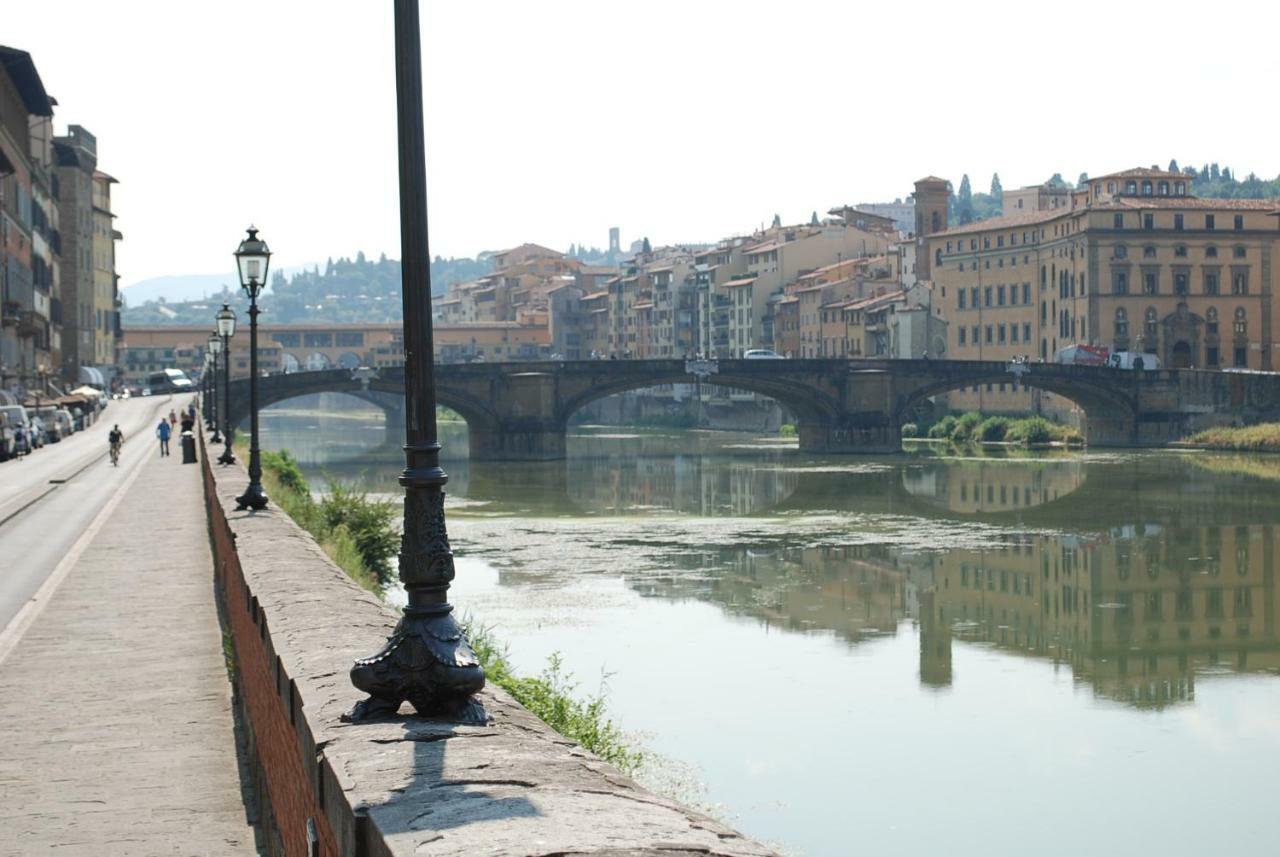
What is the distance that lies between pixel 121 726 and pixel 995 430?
71.4 meters

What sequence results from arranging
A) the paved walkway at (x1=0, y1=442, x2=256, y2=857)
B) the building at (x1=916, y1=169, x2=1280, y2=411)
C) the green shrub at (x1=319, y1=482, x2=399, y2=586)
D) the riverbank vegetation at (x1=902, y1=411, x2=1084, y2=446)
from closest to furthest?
the paved walkway at (x1=0, y1=442, x2=256, y2=857) → the green shrub at (x1=319, y1=482, x2=399, y2=586) → the riverbank vegetation at (x1=902, y1=411, x2=1084, y2=446) → the building at (x1=916, y1=169, x2=1280, y2=411)

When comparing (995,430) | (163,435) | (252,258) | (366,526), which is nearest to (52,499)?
(366,526)

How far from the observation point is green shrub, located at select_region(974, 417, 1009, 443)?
7875 cm

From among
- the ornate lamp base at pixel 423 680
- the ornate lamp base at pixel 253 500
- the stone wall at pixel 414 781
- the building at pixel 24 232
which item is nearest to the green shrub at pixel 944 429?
the building at pixel 24 232

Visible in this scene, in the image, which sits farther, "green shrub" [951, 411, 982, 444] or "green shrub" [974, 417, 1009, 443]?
"green shrub" [951, 411, 982, 444]

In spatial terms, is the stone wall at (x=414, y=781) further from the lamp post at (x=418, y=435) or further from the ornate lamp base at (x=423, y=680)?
the lamp post at (x=418, y=435)

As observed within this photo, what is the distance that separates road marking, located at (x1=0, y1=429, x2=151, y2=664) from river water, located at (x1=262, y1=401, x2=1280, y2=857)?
5395mm

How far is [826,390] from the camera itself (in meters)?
76.1

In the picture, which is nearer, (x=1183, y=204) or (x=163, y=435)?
(x=163, y=435)

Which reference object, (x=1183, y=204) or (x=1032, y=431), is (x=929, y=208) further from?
(x=1032, y=431)

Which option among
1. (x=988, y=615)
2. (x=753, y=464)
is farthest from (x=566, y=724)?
(x=753, y=464)

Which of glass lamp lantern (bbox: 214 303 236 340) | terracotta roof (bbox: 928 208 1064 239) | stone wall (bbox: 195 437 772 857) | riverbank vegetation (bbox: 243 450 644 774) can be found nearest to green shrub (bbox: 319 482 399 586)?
riverbank vegetation (bbox: 243 450 644 774)

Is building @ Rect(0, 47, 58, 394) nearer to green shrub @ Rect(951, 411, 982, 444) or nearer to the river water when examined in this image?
the river water

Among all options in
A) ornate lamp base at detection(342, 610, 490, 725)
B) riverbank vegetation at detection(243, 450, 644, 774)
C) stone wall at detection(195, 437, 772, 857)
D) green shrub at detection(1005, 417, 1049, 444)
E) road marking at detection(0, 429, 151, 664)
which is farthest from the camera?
green shrub at detection(1005, 417, 1049, 444)
